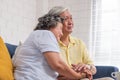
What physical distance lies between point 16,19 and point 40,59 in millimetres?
1493

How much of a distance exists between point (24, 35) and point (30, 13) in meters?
0.35

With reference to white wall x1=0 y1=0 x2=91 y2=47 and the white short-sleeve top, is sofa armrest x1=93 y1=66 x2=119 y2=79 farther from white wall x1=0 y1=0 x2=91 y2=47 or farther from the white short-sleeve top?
the white short-sleeve top

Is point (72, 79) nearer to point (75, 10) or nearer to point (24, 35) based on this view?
point (24, 35)

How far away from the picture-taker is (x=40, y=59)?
1414mm

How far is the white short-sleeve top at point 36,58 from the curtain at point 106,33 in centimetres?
181

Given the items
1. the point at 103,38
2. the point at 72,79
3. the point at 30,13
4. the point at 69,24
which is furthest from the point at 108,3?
the point at 72,79

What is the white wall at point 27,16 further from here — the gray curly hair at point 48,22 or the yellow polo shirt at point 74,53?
the gray curly hair at point 48,22

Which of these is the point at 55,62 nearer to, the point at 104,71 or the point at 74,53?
the point at 74,53

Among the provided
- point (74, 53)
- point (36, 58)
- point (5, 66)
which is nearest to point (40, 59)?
point (36, 58)

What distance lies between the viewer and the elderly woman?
1378mm

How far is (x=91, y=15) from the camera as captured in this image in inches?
129

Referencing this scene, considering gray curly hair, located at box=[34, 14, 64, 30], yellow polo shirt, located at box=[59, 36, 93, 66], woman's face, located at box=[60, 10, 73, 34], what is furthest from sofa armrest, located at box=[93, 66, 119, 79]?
gray curly hair, located at box=[34, 14, 64, 30]

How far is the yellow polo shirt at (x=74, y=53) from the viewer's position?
6.97ft

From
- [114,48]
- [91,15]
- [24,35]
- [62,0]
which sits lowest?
[114,48]
